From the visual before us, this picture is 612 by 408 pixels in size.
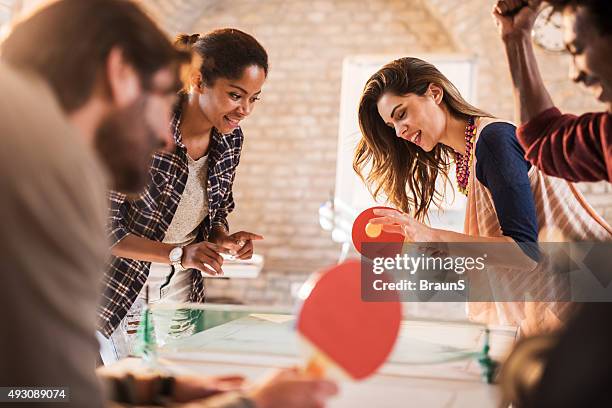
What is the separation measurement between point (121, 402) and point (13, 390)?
32 cm

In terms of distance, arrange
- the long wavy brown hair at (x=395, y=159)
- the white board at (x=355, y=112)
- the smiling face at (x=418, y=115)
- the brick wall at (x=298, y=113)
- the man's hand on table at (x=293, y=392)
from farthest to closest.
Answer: the brick wall at (x=298, y=113), the white board at (x=355, y=112), the long wavy brown hair at (x=395, y=159), the smiling face at (x=418, y=115), the man's hand on table at (x=293, y=392)

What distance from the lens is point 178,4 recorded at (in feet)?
19.5

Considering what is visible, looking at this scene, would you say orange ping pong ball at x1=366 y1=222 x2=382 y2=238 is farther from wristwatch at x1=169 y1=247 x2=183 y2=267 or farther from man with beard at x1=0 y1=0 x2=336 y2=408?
man with beard at x1=0 y1=0 x2=336 y2=408

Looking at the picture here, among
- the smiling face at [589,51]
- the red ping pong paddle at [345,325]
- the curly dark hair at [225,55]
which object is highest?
the curly dark hair at [225,55]

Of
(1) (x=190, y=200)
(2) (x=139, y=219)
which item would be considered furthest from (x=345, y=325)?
(1) (x=190, y=200)

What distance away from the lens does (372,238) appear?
2041 millimetres

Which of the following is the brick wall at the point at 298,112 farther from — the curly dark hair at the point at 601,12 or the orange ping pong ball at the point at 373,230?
the curly dark hair at the point at 601,12

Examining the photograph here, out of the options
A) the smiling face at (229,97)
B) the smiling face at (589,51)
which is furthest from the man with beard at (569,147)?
the smiling face at (229,97)

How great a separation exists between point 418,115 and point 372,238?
17.9 inches

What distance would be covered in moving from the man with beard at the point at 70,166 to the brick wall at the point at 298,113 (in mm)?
5041

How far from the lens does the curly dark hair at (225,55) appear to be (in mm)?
2295

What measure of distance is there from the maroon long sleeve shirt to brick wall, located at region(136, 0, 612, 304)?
4.58 m

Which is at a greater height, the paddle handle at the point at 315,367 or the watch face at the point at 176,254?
the watch face at the point at 176,254

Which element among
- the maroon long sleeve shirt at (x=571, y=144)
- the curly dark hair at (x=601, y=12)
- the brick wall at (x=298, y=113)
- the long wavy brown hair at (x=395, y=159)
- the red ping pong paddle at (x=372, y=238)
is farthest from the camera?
the brick wall at (x=298, y=113)
